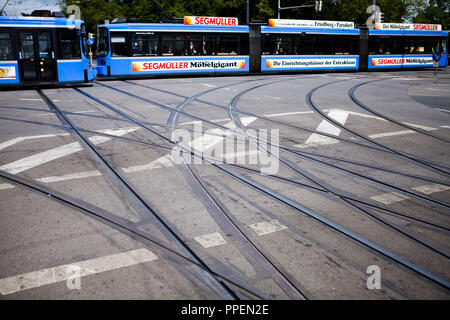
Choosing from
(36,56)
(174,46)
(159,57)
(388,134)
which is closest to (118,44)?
(159,57)

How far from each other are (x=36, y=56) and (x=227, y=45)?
11777mm

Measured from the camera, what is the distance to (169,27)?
2308 cm

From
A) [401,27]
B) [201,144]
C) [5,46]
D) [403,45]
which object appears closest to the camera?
[201,144]

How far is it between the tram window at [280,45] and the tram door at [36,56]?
14418 millimetres

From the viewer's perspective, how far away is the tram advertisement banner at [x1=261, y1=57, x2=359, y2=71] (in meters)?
27.1

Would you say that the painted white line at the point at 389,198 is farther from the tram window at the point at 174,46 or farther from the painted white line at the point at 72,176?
the tram window at the point at 174,46

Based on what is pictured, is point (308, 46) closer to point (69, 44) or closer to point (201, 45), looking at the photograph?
point (201, 45)

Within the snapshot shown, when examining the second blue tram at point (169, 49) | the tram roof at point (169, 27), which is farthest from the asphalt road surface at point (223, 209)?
the tram roof at point (169, 27)

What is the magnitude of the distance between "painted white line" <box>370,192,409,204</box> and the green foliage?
4588cm

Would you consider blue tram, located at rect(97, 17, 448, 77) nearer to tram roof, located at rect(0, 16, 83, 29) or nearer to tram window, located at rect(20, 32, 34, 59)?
tram roof, located at rect(0, 16, 83, 29)

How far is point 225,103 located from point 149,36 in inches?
460

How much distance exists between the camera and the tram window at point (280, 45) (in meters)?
26.7
